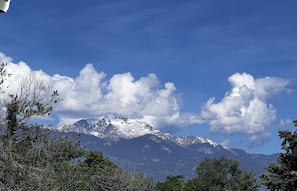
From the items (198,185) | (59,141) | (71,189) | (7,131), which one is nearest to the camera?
(7,131)

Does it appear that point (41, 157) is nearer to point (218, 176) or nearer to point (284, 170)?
point (284, 170)

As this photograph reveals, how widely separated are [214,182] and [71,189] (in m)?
75.0

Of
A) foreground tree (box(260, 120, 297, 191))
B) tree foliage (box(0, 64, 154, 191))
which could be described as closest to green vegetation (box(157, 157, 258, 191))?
foreground tree (box(260, 120, 297, 191))

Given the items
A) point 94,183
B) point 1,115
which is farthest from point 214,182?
point 1,115

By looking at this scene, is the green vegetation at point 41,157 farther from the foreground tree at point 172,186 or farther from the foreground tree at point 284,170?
the foreground tree at point 172,186

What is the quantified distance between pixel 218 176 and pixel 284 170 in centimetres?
6410

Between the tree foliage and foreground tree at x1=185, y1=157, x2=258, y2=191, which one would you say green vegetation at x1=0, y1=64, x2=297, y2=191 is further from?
foreground tree at x1=185, y1=157, x2=258, y2=191

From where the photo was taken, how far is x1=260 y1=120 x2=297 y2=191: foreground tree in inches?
1108

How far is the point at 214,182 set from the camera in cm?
9244

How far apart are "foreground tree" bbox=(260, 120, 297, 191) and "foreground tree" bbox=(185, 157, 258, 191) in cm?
5569

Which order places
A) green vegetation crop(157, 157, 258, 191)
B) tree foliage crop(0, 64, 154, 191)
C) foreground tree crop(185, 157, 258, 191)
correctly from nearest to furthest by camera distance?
1. tree foliage crop(0, 64, 154, 191)
2. green vegetation crop(157, 157, 258, 191)
3. foreground tree crop(185, 157, 258, 191)

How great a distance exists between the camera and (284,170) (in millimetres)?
28969

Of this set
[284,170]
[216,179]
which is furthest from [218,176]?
[284,170]

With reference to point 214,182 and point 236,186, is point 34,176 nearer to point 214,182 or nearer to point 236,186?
point 236,186
